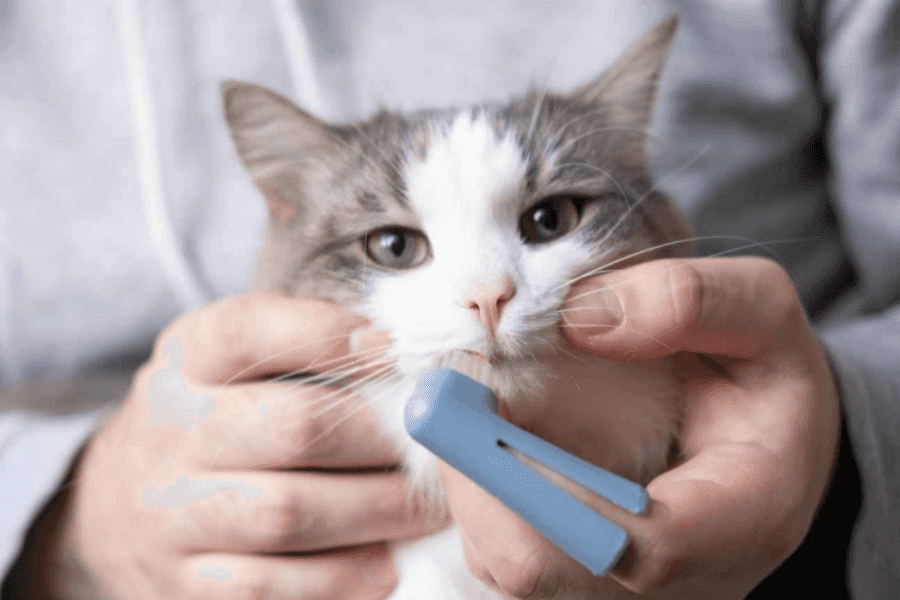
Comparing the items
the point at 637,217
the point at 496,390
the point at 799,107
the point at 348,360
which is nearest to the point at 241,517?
the point at 348,360

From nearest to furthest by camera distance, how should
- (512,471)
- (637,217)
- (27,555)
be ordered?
1. (512,471)
2. (637,217)
3. (27,555)

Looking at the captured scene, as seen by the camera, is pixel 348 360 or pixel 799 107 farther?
pixel 799 107

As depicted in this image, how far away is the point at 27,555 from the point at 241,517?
1.36ft

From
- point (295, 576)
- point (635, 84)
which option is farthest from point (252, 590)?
point (635, 84)

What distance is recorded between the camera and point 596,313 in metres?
0.57

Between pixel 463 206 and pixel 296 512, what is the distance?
348mm

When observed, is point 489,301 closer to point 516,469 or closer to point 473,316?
point 473,316

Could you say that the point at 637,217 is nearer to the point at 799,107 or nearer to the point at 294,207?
the point at 294,207

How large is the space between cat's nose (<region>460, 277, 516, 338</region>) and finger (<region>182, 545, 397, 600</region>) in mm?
309

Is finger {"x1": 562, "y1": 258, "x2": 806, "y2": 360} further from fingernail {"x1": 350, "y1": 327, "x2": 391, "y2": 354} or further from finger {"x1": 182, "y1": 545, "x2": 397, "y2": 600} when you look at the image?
finger {"x1": 182, "y1": 545, "x2": 397, "y2": 600}

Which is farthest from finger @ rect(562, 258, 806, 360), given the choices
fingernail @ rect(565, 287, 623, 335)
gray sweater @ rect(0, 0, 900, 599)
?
gray sweater @ rect(0, 0, 900, 599)

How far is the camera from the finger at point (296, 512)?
643mm

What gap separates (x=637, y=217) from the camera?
2.42 feet

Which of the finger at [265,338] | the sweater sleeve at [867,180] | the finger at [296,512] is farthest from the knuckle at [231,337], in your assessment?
the sweater sleeve at [867,180]
